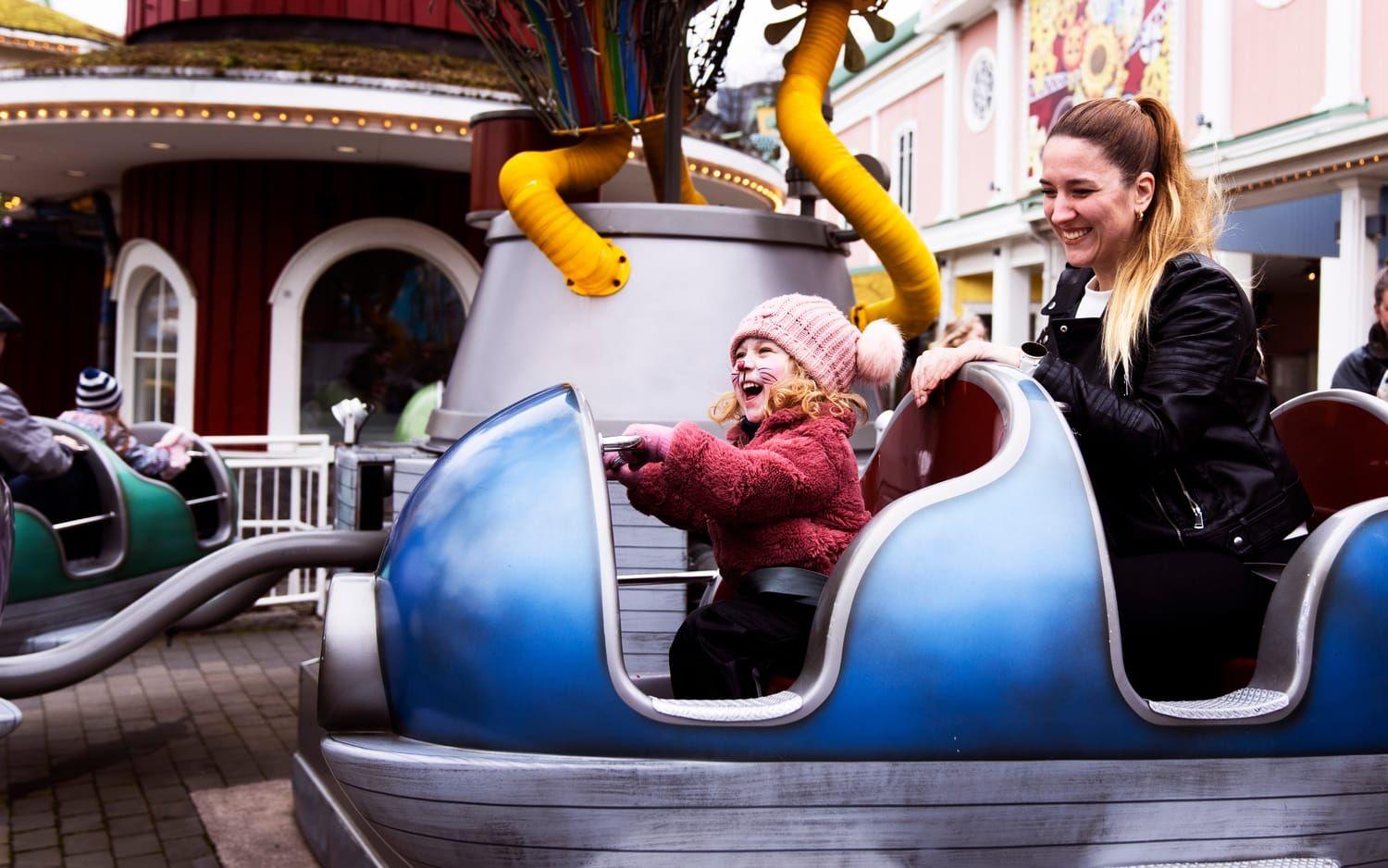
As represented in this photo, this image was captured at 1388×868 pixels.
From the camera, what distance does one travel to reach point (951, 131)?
1773 centimetres

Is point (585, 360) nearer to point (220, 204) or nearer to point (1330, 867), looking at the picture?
point (1330, 867)

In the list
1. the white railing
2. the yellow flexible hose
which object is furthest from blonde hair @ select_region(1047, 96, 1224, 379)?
the white railing

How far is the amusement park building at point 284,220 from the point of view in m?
8.12

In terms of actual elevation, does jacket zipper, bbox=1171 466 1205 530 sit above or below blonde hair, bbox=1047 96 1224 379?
below

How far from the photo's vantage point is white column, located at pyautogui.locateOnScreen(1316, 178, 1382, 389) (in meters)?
9.38

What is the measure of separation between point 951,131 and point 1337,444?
1592 cm

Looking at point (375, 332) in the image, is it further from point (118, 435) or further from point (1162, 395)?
point (1162, 395)

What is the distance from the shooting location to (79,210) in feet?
37.8

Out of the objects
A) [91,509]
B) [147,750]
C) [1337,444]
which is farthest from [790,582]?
[91,509]

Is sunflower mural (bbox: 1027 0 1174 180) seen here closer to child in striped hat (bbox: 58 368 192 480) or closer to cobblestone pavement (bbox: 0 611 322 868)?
child in striped hat (bbox: 58 368 192 480)

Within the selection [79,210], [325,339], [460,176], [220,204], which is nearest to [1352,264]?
[460,176]

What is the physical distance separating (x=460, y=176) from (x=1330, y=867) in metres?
8.36

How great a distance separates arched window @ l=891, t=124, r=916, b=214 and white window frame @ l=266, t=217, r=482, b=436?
11.5 m

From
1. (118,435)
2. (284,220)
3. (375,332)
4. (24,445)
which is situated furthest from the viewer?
(375,332)
